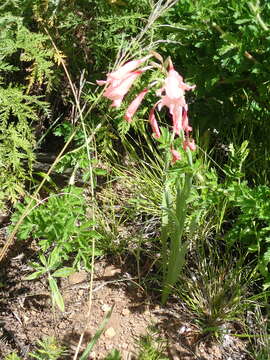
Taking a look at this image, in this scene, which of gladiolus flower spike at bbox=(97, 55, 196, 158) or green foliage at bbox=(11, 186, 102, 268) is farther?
green foliage at bbox=(11, 186, 102, 268)

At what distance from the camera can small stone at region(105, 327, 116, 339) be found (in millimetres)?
1739

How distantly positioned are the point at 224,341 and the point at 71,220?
726 mm

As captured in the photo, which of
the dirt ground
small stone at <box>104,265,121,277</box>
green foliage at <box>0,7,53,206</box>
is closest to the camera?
the dirt ground

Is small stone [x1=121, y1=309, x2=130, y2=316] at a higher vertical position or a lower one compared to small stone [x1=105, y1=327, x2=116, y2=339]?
higher

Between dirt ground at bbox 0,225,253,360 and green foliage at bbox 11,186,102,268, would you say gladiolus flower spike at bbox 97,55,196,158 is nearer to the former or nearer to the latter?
green foliage at bbox 11,186,102,268

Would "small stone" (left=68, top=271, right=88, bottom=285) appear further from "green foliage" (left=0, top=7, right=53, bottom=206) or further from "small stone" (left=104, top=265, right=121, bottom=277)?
"green foliage" (left=0, top=7, right=53, bottom=206)

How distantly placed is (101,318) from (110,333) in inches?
2.9

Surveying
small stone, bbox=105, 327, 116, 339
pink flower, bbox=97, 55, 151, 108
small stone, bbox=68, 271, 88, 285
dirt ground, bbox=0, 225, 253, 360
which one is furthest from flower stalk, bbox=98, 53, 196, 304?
small stone, bbox=68, 271, 88, 285

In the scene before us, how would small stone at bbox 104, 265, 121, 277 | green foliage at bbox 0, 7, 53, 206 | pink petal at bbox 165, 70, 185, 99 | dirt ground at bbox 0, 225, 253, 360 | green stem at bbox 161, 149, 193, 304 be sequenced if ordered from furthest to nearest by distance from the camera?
small stone at bbox 104, 265, 121, 277 < green foliage at bbox 0, 7, 53, 206 < dirt ground at bbox 0, 225, 253, 360 < green stem at bbox 161, 149, 193, 304 < pink petal at bbox 165, 70, 185, 99

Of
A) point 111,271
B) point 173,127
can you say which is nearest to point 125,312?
point 111,271

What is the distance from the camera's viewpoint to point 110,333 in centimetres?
175

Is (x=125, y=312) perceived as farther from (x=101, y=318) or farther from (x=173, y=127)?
(x=173, y=127)

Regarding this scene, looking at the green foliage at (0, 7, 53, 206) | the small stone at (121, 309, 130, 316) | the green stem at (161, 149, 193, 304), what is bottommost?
the small stone at (121, 309, 130, 316)

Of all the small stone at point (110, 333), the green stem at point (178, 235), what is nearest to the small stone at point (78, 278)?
the small stone at point (110, 333)
